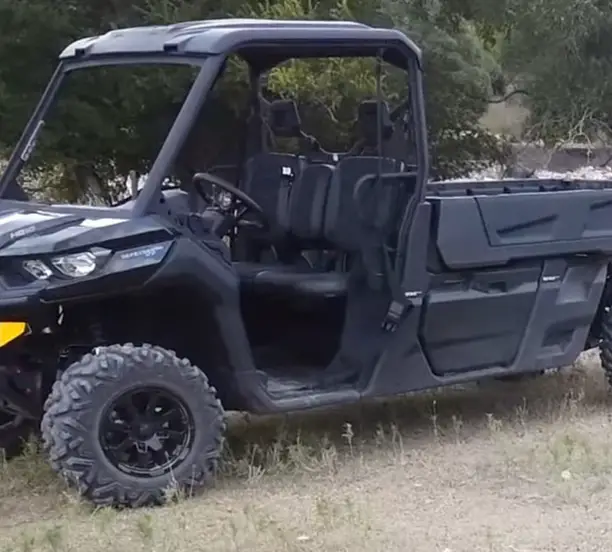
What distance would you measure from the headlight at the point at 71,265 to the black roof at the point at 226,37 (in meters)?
1.05

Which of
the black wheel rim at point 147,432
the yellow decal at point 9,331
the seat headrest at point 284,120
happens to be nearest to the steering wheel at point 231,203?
the seat headrest at point 284,120

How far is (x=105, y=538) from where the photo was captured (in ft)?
18.0

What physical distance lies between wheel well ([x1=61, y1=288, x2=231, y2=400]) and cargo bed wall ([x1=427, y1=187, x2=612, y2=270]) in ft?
4.18

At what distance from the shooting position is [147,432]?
6.10 meters

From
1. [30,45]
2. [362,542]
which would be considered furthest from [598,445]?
[30,45]

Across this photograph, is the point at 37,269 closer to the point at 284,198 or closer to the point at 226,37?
the point at 226,37

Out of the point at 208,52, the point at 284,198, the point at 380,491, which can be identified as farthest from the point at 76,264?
the point at 380,491

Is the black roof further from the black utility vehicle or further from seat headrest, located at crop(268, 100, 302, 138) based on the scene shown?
seat headrest, located at crop(268, 100, 302, 138)

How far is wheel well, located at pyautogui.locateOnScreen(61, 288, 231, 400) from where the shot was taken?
6281 millimetres

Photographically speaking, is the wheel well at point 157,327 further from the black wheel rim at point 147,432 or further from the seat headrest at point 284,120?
the seat headrest at point 284,120

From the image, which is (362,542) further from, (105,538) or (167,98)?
(167,98)

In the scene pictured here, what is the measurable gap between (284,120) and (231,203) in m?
0.81

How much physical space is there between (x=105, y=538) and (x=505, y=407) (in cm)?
324

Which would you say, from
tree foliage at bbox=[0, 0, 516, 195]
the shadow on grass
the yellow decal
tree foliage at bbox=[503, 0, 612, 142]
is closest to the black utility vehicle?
the yellow decal
